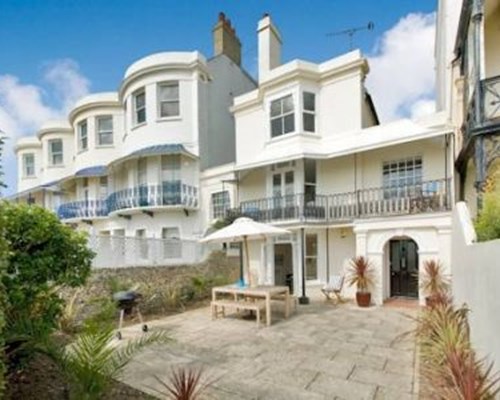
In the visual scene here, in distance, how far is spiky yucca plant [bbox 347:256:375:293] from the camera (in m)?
12.4

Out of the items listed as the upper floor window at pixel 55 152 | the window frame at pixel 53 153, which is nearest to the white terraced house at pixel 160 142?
the window frame at pixel 53 153

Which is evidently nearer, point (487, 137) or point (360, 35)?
point (487, 137)

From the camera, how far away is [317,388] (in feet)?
18.1

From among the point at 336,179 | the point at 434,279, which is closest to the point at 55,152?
the point at 336,179

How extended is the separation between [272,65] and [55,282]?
14607 mm

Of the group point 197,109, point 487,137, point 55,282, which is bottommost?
point 55,282

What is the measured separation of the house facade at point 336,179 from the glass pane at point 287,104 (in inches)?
1.7

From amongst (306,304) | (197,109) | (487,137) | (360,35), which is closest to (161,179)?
(197,109)

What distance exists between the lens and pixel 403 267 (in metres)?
14.0

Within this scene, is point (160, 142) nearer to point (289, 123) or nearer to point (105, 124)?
point (105, 124)

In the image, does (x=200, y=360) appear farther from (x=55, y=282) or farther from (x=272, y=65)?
(x=272, y=65)

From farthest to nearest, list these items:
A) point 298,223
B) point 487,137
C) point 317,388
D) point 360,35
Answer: point 360,35
point 298,223
point 487,137
point 317,388

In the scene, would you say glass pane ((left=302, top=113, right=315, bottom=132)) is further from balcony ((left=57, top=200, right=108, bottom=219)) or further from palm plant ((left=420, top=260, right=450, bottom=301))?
balcony ((left=57, top=200, right=108, bottom=219))

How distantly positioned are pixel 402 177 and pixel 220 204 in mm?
8797
